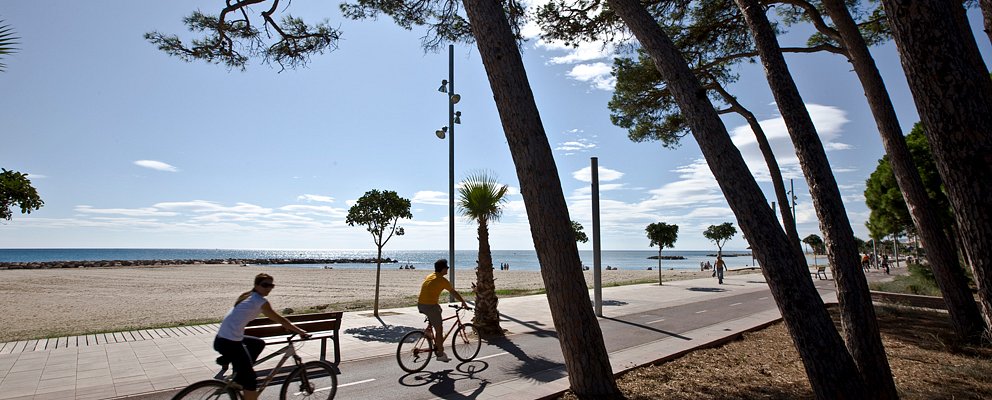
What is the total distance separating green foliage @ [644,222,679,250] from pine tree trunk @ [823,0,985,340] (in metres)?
19.8

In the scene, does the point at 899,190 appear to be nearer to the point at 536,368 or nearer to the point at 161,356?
the point at 536,368

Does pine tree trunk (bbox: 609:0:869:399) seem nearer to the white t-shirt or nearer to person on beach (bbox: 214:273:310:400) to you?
person on beach (bbox: 214:273:310:400)

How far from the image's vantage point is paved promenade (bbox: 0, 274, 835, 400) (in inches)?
245

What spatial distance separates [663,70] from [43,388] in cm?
832

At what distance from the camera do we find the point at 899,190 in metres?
22.7

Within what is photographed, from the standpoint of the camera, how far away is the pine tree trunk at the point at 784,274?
13.8ft

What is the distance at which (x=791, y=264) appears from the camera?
4230mm

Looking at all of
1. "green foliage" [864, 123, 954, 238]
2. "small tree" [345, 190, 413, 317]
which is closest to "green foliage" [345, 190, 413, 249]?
"small tree" [345, 190, 413, 317]

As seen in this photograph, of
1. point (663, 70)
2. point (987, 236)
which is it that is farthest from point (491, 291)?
point (987, 236)

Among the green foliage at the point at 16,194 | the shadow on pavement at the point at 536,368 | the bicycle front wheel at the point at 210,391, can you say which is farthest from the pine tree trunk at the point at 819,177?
the green foliage at the point at 16,194

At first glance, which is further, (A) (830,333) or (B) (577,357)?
(B) (577,357)

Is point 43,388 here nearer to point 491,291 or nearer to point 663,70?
point 491,291

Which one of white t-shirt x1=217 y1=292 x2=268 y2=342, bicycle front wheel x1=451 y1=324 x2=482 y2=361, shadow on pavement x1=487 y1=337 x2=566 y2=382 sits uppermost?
white t-shirt x1=217 y1=292 x2=268 y2=342

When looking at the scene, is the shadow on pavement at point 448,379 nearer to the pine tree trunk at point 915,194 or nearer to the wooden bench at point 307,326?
the wooden bench at point 307,326
